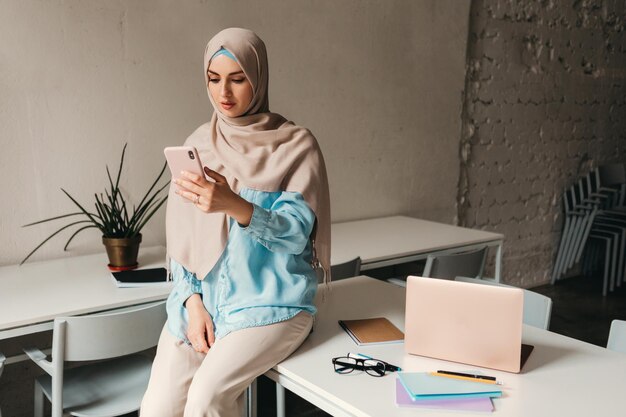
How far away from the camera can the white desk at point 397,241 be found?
2.81 m

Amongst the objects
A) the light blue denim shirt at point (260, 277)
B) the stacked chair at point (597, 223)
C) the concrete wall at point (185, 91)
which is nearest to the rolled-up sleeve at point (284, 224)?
the light blue denim shirt at point (260, 277)

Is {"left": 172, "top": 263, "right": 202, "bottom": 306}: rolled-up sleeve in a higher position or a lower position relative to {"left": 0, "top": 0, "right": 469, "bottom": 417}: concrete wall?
lower

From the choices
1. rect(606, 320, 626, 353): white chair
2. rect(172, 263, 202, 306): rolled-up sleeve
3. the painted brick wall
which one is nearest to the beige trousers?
rect(172, 263, 202, 306): rolled-up sleeve

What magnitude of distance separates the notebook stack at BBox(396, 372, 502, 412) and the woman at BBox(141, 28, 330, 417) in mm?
368

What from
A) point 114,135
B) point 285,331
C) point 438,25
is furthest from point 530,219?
point 285,331

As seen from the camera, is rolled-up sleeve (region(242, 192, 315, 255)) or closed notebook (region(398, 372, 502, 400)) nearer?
closed notebook (region(398, 372, 502, 400))

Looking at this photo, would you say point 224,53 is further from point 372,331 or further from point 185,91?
point 185,91

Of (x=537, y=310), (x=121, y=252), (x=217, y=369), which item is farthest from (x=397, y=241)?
(x=217, y=369)

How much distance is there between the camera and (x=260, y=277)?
67.1 inches

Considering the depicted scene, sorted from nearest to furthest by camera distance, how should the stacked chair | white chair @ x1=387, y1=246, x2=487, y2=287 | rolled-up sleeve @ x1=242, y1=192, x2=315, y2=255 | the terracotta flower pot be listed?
rolled-up sleeve @ x1=242, y1=192, x2=315, y2=255 < the terracotta flower pot < white chair @ x1=387, y1=246, x2=487, y2=287 < the stacked chair

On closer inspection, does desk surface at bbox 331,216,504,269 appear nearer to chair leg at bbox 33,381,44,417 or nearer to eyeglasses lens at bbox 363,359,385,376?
eyeglasses lens at bbox 363,359,385,376

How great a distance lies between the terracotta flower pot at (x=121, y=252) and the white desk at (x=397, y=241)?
0.79 meters

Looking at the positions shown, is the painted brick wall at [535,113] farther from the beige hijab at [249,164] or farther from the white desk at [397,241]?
the beige hijab at [249,164]

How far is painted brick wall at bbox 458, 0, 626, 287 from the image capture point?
4.36 meters
